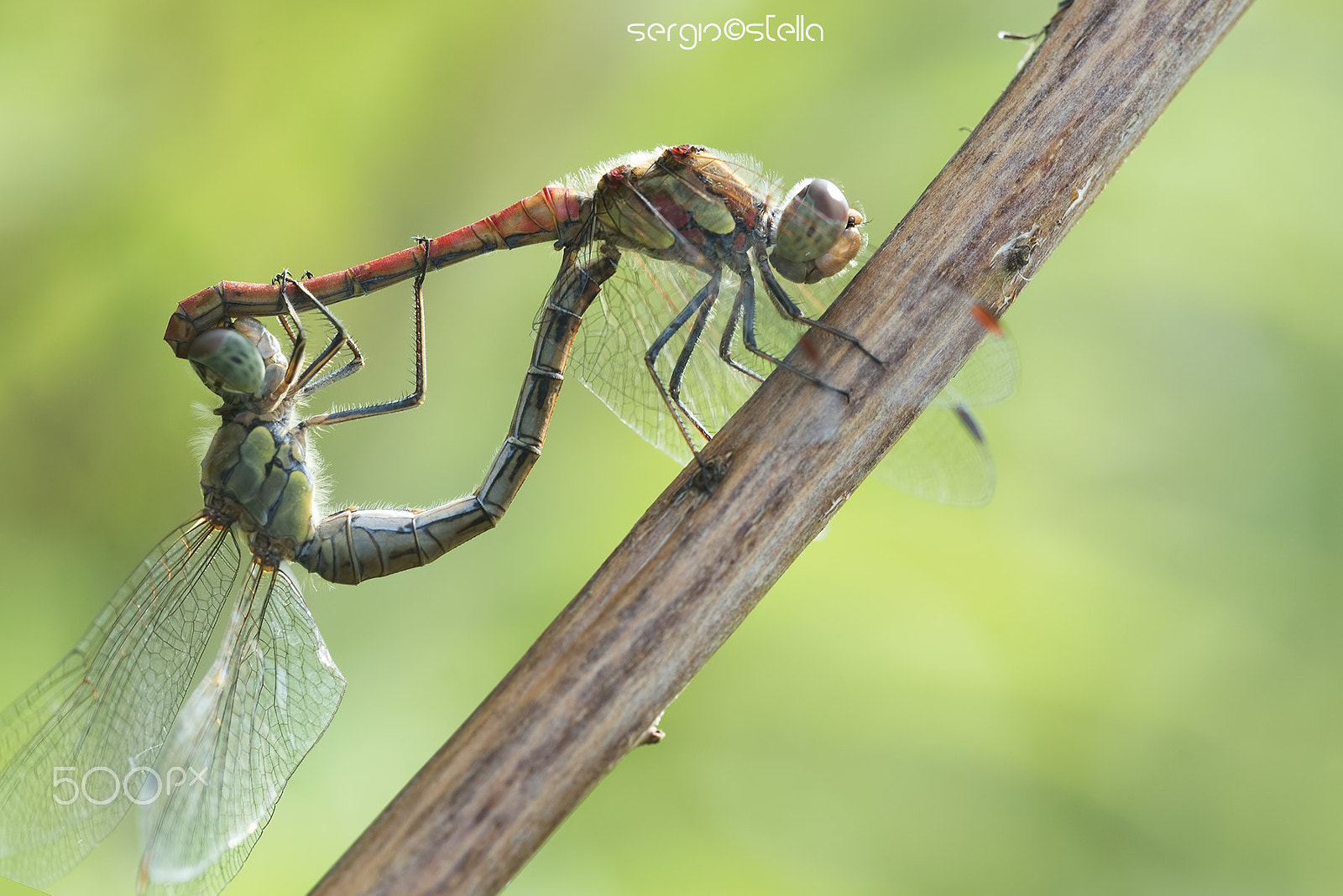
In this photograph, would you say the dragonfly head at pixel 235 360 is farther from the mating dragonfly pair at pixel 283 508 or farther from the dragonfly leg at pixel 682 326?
the dragonfly leg at pixel 682 326

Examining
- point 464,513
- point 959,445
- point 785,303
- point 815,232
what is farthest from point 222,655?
point 959,445

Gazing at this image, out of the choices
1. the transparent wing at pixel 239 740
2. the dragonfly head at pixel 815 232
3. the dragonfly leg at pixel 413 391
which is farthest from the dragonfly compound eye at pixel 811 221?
the transparent wing at pixel 239 740

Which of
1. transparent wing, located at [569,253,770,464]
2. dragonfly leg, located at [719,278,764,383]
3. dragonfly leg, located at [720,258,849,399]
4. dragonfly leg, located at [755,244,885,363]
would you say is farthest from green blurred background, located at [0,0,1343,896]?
dragonfly leg, located at [755,244,885,363]

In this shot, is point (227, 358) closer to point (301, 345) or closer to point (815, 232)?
point (301, 345)

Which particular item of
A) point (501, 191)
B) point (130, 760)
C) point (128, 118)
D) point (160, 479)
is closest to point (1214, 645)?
point (501, 191)

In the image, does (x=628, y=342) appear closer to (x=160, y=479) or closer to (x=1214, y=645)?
(x=160, y=479)
